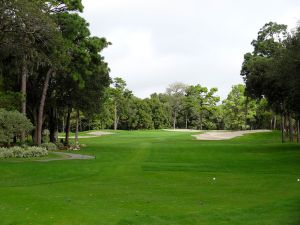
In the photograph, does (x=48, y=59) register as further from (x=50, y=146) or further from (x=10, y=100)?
(x=50, y=146)

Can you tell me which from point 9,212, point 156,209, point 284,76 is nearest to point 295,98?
point 284,76

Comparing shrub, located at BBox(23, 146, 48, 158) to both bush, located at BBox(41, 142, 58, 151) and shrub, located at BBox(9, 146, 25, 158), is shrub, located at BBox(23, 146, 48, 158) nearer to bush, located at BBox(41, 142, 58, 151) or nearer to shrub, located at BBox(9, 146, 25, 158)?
shrub, located at BBox(9, 146, 25, 158)

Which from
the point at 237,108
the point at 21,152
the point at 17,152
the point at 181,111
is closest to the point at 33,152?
the point at 21,152

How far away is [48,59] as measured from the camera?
91.6ft

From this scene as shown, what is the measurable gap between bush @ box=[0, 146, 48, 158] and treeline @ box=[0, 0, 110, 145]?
18.1 feet

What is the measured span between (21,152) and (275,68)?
66.7 feet

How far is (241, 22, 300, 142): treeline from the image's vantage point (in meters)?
29.7

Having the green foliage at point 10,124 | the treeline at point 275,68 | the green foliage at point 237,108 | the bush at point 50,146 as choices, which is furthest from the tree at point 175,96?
the green foliage at point 10,124

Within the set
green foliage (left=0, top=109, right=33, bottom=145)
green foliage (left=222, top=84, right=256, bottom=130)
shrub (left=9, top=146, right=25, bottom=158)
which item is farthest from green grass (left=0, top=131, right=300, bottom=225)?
green foliage (left=222, top=84, right=256, bottom=130)

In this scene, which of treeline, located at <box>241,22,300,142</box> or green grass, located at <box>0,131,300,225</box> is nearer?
green grass, located at <box>0,131,300,225</box>

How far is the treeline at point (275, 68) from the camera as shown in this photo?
2972 centimetres

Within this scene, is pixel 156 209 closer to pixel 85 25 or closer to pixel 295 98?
pixel 295 98

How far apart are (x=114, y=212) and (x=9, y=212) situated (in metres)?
2.90

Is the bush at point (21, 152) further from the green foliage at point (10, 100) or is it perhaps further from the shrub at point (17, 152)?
the green foliage at point (10, 100)
